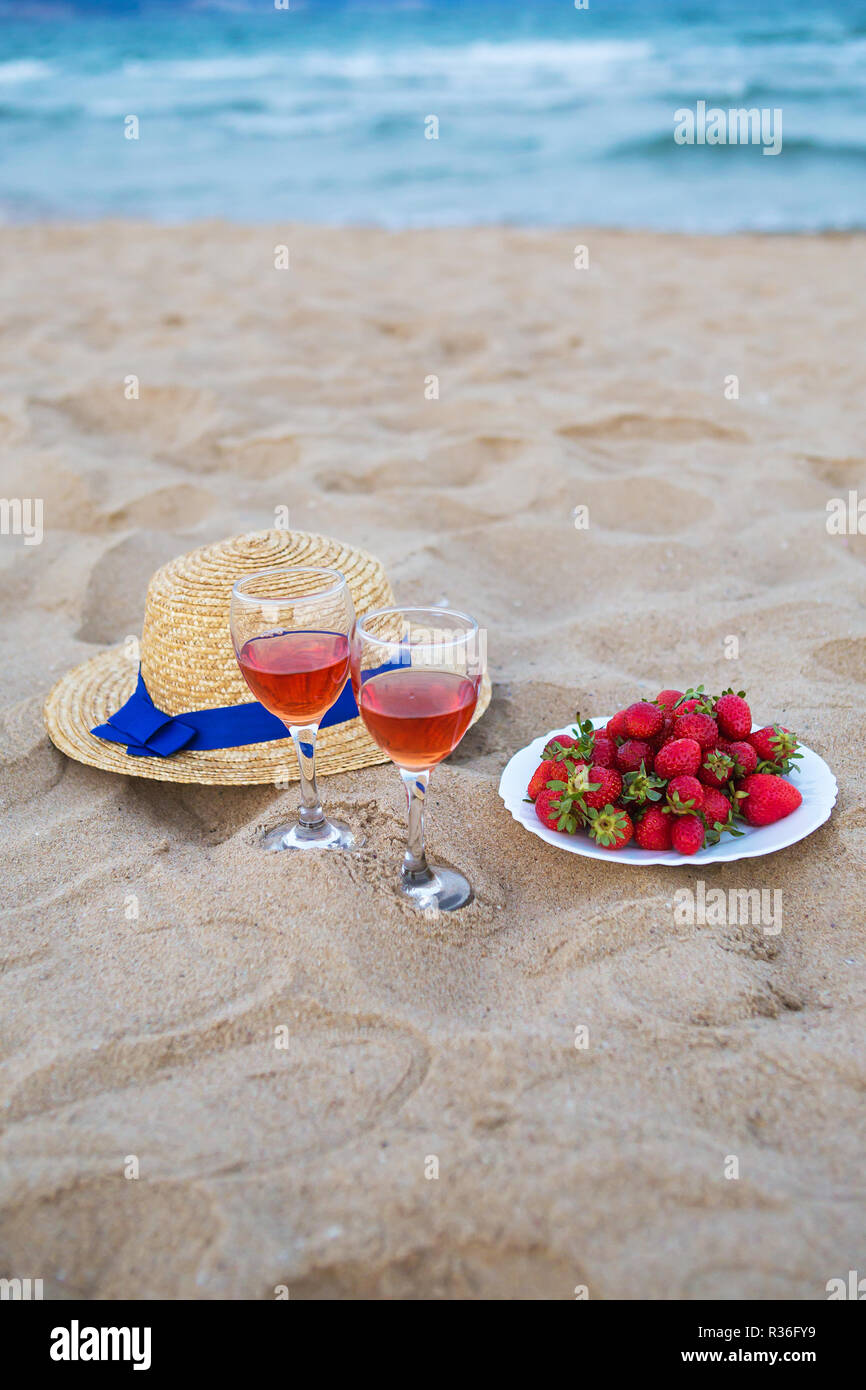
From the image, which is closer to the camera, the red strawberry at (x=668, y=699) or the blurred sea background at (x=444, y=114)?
the red strawberry at (x=668, y=699)

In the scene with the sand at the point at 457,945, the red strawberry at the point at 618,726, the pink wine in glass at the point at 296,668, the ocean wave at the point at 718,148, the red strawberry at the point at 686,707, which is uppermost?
the ocean wave at the point at 718,148

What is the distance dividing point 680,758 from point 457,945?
1.75 feet

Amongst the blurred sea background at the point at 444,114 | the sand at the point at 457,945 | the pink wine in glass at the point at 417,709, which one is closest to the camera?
the sand at the point at 457,945

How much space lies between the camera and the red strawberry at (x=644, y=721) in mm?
1984

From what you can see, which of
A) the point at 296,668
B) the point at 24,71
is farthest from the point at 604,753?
the point at 24,71

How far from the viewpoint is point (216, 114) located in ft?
50.0

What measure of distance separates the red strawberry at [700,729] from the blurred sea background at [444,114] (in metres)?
7.45

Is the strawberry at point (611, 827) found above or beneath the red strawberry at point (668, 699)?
beneath

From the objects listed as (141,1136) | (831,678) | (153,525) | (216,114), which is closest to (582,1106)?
(141,1136)

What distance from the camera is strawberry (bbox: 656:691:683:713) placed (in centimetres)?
211

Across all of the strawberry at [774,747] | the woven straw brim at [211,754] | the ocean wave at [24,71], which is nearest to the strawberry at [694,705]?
the strawberry at [774,747]

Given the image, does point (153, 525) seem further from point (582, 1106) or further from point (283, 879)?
point (582, 1106)

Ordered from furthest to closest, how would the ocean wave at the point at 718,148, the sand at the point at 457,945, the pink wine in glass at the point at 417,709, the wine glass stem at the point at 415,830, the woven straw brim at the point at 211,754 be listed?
the ocean wave at the point at 718,148 < the woven straw brim at the point at 211,754 < the wine glass stem at the point at 415,830 < the pink wine in glass at the point at 417,709 < the sand at the point at 457,945

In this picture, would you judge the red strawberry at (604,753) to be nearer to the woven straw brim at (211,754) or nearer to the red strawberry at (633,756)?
the red strawberry at (633,756)
